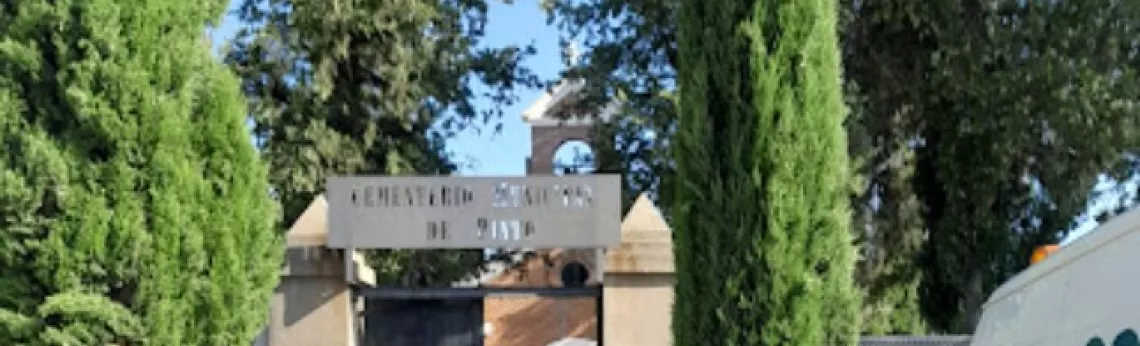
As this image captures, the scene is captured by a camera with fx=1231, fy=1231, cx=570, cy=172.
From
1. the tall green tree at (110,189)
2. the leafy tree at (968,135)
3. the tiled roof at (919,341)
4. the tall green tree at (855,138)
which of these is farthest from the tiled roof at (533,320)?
the tall green tree at (110,189)

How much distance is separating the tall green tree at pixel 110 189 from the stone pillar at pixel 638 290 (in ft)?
8.27

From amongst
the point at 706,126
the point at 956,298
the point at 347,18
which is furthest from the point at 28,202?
the point at 347,18

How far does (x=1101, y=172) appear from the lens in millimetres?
14148

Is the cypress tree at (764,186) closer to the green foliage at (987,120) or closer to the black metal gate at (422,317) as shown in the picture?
the black metal gate at (422,317)

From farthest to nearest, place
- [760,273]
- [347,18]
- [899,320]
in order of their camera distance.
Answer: [347,18]
[899,320]
[760,273]

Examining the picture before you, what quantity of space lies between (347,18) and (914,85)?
847 cm

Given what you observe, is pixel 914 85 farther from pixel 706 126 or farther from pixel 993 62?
pixel 706 126

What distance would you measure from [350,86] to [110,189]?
13.0 meters

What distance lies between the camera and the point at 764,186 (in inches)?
268

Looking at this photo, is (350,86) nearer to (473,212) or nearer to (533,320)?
(473,212)

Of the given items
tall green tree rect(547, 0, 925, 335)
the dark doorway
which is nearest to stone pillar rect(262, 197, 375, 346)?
the dark doorway

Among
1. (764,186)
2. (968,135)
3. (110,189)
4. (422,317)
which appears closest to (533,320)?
(968,135)

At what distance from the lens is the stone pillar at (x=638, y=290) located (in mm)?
8086

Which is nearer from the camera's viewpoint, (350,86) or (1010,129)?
(1010,129)
